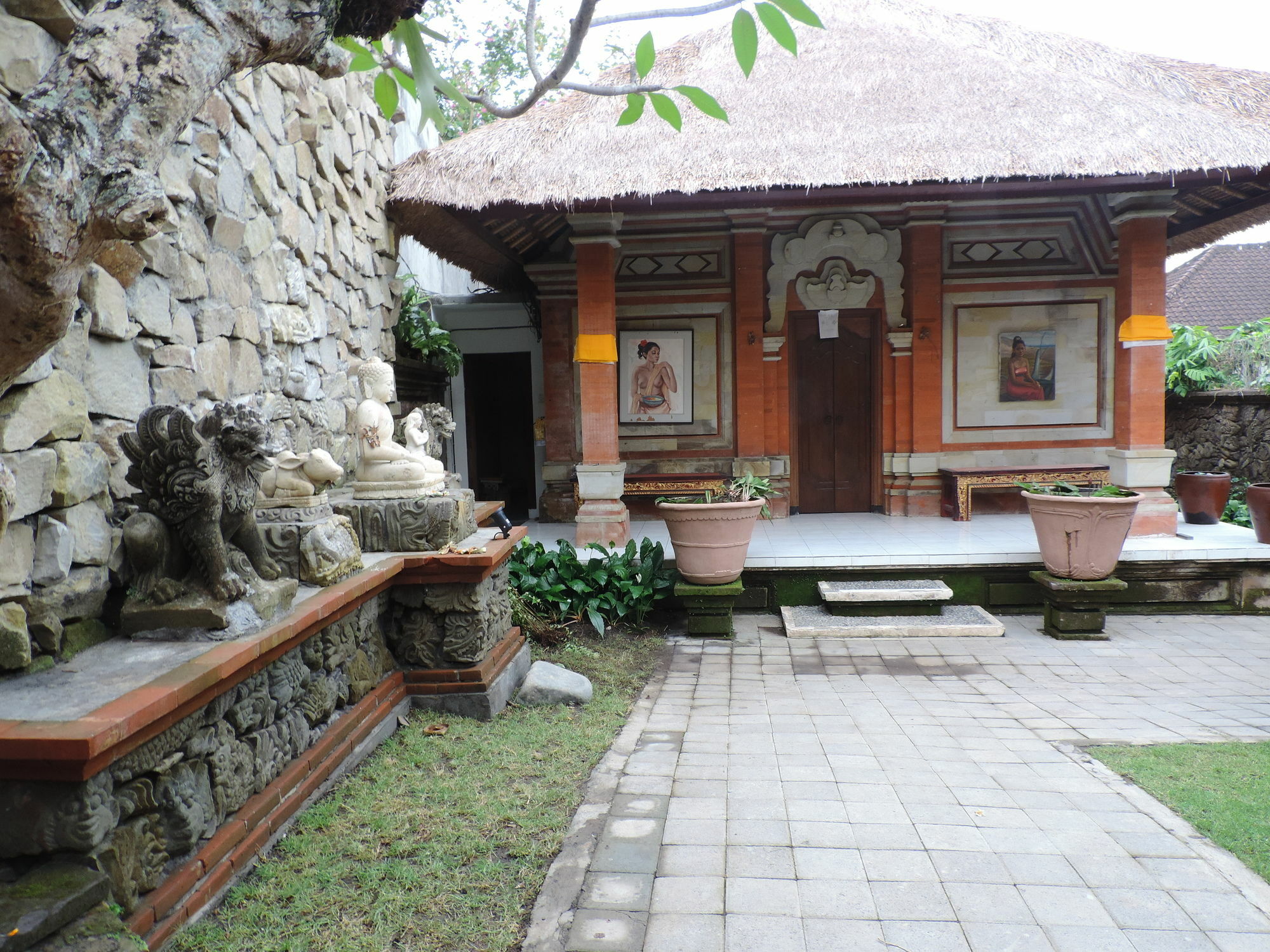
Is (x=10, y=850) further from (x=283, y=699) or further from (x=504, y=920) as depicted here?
(x=504, y=920)

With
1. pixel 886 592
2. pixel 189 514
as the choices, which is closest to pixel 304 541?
pixel 189 514

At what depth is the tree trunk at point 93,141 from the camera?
4.22 feet

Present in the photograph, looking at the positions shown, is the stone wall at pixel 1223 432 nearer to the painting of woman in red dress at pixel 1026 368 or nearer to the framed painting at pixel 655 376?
the painting of woman in red dress at pixel 1026 368

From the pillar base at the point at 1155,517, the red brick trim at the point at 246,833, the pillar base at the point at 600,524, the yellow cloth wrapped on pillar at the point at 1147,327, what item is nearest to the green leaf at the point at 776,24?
the red brick trim at the point at 246,833

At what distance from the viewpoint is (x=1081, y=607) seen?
582 cm

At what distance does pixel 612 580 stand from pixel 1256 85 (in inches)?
268

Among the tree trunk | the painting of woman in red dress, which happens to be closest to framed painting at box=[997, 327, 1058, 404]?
the painting of woman in red dress

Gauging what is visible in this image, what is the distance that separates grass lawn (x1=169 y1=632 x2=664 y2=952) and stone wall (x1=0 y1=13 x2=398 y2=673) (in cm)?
99

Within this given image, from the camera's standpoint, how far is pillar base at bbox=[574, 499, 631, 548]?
7.02m

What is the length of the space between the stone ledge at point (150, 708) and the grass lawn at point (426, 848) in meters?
0.62

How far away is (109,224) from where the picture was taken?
1429 millimetres

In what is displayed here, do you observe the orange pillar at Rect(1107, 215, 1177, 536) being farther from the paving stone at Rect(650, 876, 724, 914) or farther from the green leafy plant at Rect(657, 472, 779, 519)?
the paving stone at Rect(650, 876, 724, 914)

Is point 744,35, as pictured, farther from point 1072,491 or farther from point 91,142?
point 1072,491

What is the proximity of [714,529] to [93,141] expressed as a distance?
Answer: 15.7ft
